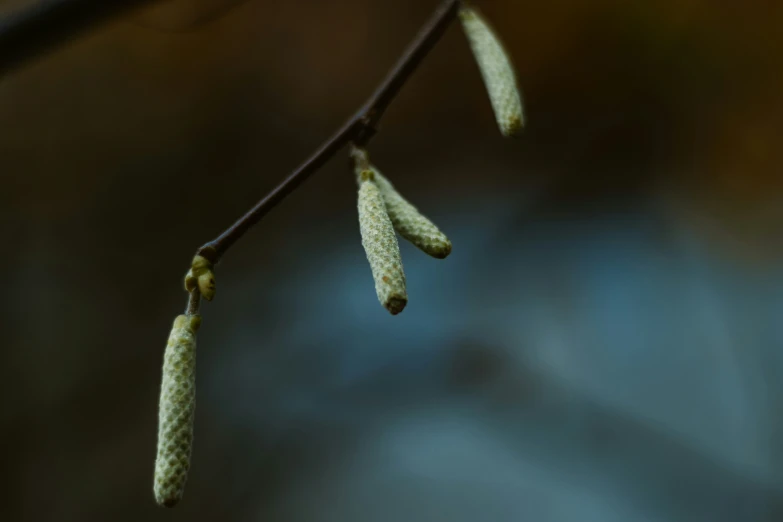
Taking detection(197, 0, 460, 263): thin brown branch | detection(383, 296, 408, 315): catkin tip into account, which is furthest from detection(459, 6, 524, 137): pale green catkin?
detection(383, 296, 408, 315): catkin tip

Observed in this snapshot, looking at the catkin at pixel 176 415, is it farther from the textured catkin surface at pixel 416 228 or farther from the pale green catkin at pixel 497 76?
the pale green catkin at pixel 497 76

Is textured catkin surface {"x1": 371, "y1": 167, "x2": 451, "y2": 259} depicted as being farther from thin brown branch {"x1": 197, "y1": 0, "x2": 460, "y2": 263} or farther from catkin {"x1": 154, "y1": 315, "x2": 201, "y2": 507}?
catkin {"x1": 154, "y1": 315, "x2": 201, "y2": 507}

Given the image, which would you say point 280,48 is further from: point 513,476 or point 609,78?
point 513,476

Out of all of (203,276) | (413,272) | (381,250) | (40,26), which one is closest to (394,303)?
(381,250)

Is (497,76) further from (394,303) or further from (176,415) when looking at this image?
(176,415)

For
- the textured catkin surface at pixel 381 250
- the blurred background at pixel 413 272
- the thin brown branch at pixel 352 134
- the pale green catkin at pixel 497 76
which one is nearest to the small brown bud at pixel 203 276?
the thin brown branch at pixel 352 134

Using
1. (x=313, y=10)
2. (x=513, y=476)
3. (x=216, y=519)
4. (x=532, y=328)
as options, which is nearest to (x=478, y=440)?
(x=513, y=476)

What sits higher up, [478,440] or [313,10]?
[313,10]
